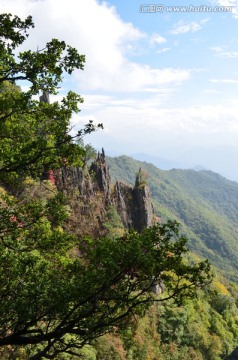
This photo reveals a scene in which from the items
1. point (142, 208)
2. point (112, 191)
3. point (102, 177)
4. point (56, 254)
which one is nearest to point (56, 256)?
point (56, 254)

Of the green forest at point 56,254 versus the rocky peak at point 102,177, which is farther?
the rocky peak at point 102,177

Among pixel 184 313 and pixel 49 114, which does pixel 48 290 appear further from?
pixel 184 313

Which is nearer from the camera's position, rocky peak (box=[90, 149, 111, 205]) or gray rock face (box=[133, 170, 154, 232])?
rocky peak (box=[90, 149, 111, 205])

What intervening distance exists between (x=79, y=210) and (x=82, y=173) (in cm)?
613

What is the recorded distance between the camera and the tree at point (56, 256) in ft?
23.1

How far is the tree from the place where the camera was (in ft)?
23.1

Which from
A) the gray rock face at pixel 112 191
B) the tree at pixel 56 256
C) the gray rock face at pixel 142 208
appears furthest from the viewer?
the gray rock face at pixel 142 208

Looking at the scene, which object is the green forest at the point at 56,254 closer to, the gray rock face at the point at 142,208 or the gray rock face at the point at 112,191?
the gray rock face at the point at 112,191

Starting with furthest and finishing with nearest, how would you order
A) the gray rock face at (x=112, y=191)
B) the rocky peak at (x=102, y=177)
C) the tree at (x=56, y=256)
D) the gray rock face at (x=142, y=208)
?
the gray rock face at (x=142, y=208) < the rocky peak at (x=102, y=177) < the gray rock face at (x=112, y=191) < the tree at (x=56, y=256)

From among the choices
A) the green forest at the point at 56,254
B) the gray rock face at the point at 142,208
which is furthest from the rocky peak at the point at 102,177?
the green forest at the point at 56,254

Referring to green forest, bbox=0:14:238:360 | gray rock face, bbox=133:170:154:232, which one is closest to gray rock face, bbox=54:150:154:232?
gray rock face, bbox=133:170:154:232

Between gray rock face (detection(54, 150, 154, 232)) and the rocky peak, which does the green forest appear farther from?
the rocky peak

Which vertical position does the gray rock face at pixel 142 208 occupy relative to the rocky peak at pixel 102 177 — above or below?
below

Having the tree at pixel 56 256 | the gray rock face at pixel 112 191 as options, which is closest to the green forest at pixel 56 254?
the tree at pixel 56 256
